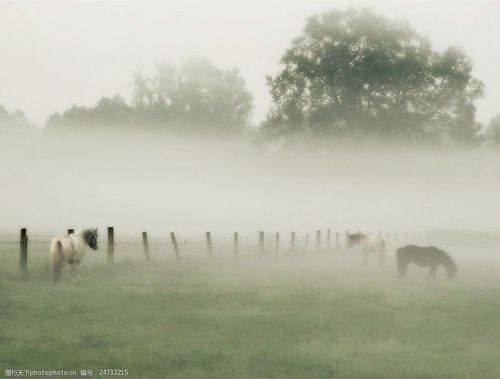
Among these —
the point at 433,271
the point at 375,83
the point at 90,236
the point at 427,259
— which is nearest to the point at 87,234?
the point at 90,236

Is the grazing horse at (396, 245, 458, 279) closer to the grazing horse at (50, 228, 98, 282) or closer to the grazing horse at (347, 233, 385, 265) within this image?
the grazing horse at (347, 233, 385, 265)

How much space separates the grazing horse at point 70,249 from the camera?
1919cm

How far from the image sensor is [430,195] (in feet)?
257

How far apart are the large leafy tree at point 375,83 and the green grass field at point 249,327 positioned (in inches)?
1550

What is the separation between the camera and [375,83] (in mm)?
59688

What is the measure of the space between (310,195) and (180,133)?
24.3 metres

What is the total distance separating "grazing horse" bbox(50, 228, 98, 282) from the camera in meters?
19.2

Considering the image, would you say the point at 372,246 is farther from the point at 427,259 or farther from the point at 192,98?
the point at 192,98

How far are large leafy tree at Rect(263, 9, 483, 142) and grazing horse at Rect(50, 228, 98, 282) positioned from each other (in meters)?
40.1

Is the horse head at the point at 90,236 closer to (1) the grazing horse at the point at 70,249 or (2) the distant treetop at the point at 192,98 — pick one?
(1) the grazing horse at the point at 70,249

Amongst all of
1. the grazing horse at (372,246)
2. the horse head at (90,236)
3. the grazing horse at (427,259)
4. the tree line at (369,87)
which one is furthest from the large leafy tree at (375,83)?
the horse head at (90,236)

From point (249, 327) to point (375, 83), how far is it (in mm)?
49241

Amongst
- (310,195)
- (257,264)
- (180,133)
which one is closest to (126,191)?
(180,133)

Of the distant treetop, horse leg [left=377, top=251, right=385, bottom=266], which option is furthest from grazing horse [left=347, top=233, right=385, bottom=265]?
the distant treetop
